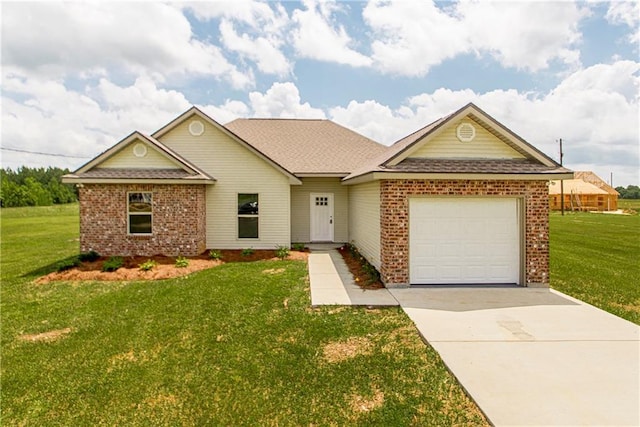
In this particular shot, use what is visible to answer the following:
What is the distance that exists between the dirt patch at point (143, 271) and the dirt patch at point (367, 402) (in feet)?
22.4

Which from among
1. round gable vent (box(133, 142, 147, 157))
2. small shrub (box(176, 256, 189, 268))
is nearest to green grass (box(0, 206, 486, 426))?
small shrub (box(176, 256, 189, 268))

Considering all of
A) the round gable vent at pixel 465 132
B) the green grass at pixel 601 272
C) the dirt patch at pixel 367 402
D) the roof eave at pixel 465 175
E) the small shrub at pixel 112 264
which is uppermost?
the round gable vent at pixel 465 132

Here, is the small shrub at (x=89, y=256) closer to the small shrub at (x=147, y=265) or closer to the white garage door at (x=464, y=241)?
the small shrub at (x=147, y=265)

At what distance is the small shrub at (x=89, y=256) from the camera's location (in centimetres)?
1226

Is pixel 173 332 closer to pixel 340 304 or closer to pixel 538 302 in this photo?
pixel 340 304

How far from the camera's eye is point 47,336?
660 cm

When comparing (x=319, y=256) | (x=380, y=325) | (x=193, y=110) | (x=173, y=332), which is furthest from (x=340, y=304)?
(x=193, y=110)

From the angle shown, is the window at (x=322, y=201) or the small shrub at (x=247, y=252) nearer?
the small shrub at (x=247, y=252)

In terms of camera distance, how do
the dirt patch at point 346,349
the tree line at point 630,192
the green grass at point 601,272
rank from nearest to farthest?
the dirt patch at point 346,349 → the green grass at point 601,272 → the tree line at point 630,192

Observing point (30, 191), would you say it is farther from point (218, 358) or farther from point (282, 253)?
point (218, 358)

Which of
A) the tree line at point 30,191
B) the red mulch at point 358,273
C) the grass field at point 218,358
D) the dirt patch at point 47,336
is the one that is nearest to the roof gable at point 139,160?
the grass field at point 218,358

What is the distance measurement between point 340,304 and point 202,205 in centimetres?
822

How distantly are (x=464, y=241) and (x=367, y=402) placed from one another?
235 inches

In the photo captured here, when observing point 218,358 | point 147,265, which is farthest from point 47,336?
point 147,265
